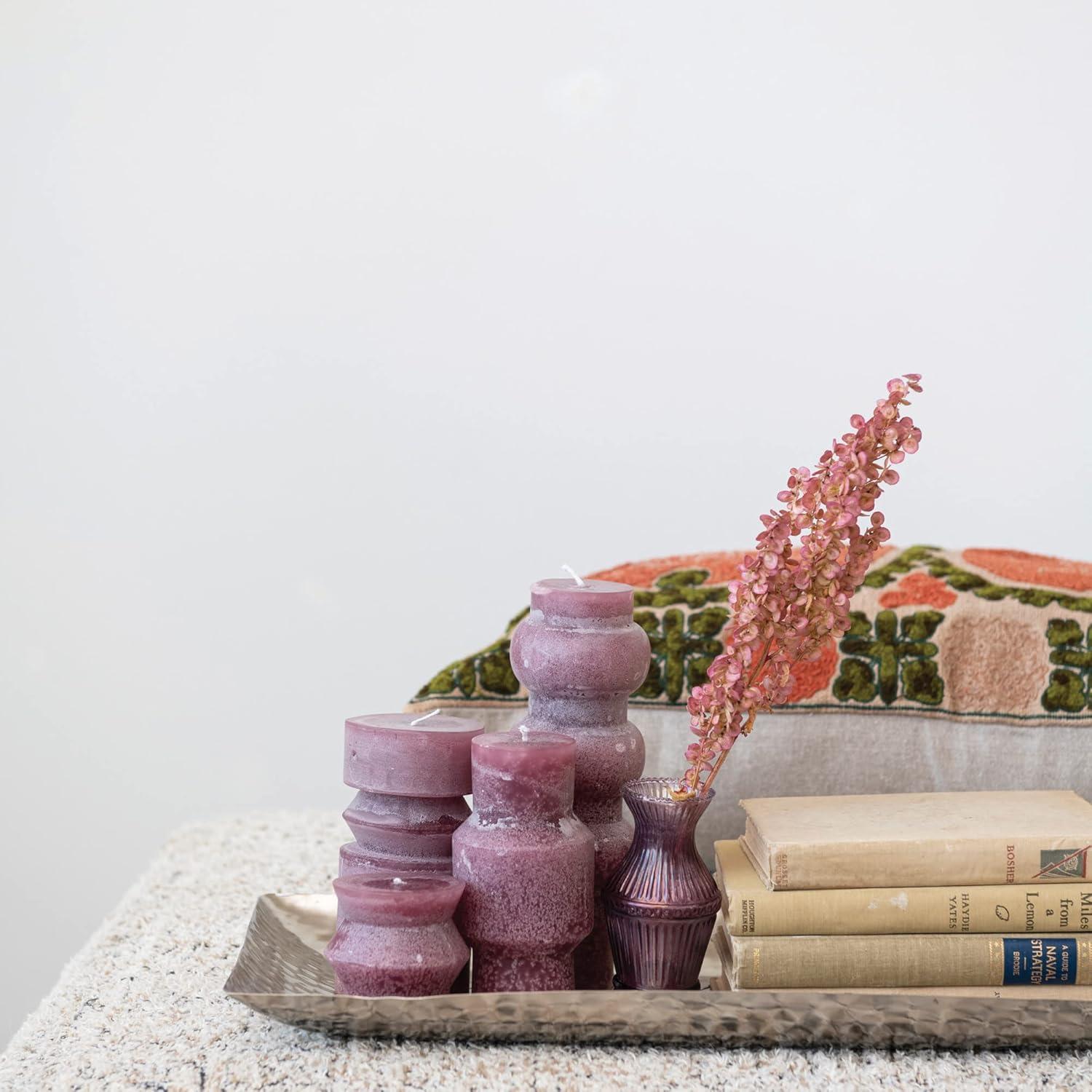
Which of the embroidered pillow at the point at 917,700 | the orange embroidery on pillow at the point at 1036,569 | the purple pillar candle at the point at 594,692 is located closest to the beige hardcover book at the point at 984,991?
the purple pillar candle at the point at 594,692

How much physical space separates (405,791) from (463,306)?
48.2 inches

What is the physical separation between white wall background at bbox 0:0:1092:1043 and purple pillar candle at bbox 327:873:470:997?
120 centimetres

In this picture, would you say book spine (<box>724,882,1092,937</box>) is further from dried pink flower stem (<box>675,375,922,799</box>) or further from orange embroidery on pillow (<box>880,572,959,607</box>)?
orange embroidery on pillow (<box>880,572,959,607</box>)

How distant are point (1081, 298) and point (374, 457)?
104cm

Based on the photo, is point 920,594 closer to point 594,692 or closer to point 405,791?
point 594,692

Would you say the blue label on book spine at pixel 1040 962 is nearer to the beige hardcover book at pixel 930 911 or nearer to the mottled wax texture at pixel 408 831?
the beige hardcover book at pixel 930 911

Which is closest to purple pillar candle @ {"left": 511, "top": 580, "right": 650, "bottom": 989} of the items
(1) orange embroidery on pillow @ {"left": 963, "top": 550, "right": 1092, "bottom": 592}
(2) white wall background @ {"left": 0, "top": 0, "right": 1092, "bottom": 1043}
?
(1) orange embroidery on pillow @ {"left": 963, "top": 550, "right": 1092, "bottom": 592}

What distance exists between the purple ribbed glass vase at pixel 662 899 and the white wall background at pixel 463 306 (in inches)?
45.0

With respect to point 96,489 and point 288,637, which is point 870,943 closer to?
point 288,637

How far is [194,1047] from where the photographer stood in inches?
24.8

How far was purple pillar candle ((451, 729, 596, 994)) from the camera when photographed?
622 mm

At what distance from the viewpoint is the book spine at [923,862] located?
648 mm

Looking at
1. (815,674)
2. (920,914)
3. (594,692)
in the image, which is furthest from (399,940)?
(815,674)

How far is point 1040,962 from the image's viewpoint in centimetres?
64
